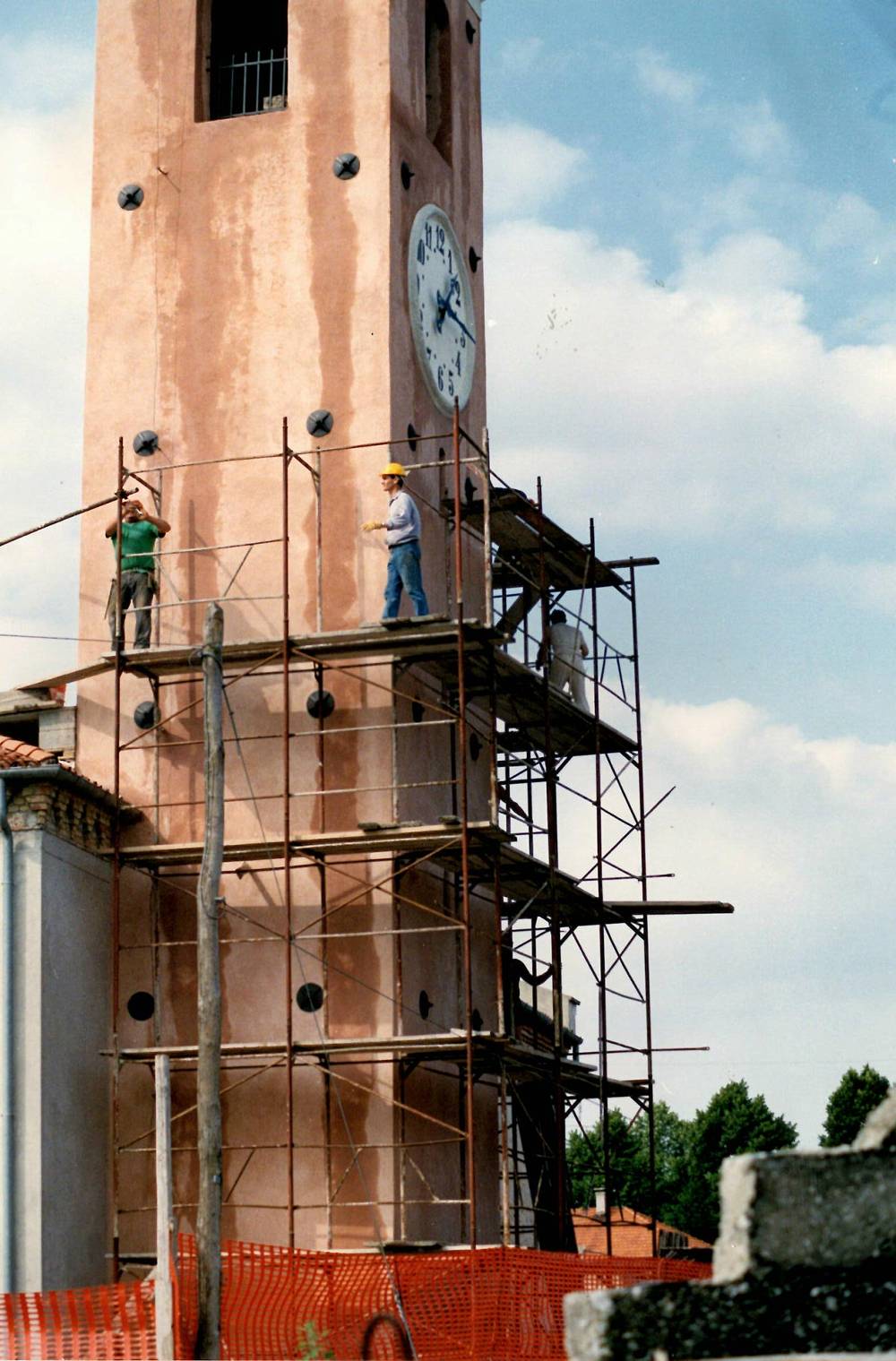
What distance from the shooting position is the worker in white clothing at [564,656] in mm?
A: 29531

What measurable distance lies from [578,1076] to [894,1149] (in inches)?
868

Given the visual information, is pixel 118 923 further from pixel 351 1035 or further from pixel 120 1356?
pixel 120 1356

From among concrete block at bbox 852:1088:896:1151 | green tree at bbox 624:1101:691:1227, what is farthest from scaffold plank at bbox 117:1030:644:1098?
green tree at bbox 624:1101:691:1227

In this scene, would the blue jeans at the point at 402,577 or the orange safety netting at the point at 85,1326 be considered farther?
the blue jeans at the point at 402,577

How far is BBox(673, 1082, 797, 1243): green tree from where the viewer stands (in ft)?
221

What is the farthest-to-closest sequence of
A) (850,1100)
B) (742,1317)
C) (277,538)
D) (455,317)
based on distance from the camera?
(850,1100) < (455,317) < (277,538) < (742,1317)

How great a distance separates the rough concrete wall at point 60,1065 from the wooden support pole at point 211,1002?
302 centimetres

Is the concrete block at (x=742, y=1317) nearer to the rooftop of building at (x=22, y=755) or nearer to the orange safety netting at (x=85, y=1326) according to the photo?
the orange safety netting at (x=85, y=1326)

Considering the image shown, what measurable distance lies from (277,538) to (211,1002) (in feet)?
24.0

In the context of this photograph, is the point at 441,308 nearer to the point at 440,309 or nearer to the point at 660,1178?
the point at 440,309

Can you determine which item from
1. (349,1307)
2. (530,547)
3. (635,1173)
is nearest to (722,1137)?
(635,1173)

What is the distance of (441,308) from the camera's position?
2934 centimetres

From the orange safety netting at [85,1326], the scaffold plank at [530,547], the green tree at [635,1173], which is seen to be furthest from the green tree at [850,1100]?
the orange safety netting at [85,1326]

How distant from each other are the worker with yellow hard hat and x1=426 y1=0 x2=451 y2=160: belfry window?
23.3 ft
